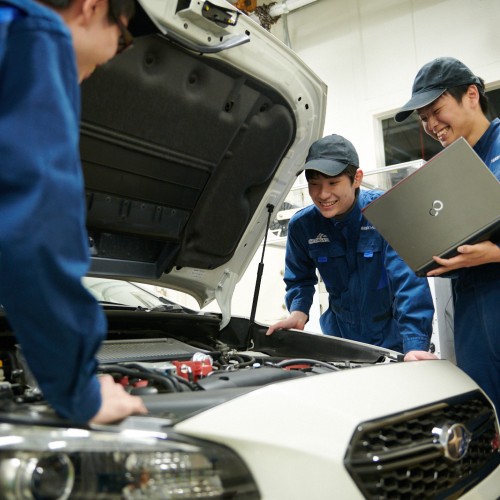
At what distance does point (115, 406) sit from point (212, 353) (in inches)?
37.0

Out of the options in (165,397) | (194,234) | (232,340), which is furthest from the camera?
(232,340)

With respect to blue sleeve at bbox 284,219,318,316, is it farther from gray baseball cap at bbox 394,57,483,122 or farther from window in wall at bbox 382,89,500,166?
window in wall at bbox 382,89,500,166

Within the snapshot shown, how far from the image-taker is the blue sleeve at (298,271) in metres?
2.62

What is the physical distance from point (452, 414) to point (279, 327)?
958mm

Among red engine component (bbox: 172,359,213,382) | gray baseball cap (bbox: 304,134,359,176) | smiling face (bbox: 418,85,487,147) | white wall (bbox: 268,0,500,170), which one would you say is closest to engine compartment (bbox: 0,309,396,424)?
red engine component (bbox: 172,359,213,382)

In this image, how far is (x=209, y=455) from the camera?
95 cm

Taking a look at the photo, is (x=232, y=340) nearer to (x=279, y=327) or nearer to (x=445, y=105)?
(x=279, y=327)

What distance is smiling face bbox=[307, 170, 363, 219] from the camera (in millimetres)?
2283

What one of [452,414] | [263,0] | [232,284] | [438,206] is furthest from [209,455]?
[263,0]

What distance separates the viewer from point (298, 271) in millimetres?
2672

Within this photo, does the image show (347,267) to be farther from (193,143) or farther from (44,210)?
(44,210)

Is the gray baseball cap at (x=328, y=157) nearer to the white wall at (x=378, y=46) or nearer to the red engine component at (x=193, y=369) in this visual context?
the red engine component at (x=193, y=369)

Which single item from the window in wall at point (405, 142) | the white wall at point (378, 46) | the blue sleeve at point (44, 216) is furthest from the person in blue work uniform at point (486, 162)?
the window in wall at point (405, 142)

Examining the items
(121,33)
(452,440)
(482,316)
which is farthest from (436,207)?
(121,33)
